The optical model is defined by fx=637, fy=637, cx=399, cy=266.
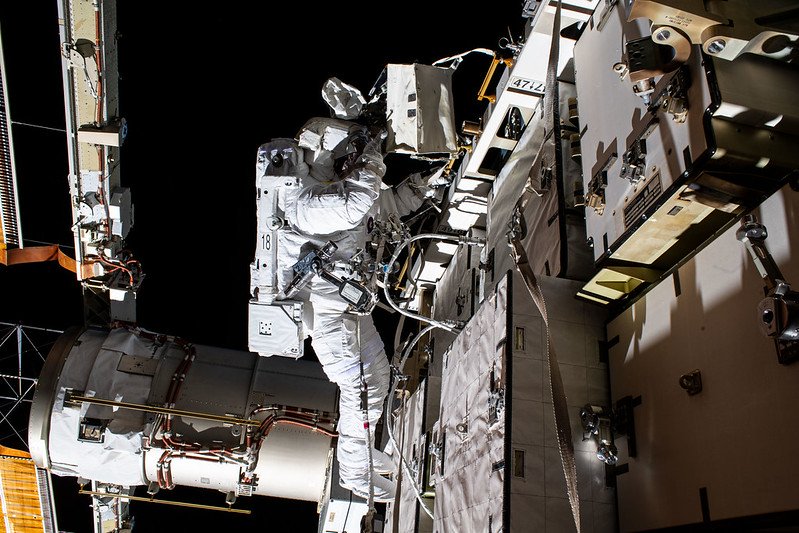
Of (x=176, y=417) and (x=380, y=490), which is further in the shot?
(x=176, y=417)

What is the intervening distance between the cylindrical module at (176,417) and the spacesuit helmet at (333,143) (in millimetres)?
1682

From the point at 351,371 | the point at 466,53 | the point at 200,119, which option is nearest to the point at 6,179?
the point at 200,119

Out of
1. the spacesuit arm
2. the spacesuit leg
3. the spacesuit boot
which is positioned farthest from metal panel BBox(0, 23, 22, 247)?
the spacesuit boot

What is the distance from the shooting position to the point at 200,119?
5.36 meters

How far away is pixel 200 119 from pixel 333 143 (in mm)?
1842

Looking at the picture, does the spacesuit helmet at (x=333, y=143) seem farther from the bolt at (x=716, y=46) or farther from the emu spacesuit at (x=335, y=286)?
the bolt at (x=716, y=46)

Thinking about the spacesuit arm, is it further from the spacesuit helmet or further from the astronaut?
the spacesuit helmet

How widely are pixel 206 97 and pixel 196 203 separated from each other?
102cm

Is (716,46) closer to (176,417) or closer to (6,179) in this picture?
(176,417)

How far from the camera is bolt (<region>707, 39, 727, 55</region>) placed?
4.87ft

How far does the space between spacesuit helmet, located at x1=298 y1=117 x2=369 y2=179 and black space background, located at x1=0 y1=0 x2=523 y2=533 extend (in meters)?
1.04

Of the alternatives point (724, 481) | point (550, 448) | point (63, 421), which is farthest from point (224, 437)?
point (724, 481)

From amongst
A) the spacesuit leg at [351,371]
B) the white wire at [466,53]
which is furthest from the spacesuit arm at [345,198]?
the white wire at [466,53]

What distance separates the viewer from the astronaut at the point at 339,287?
3.97 m
